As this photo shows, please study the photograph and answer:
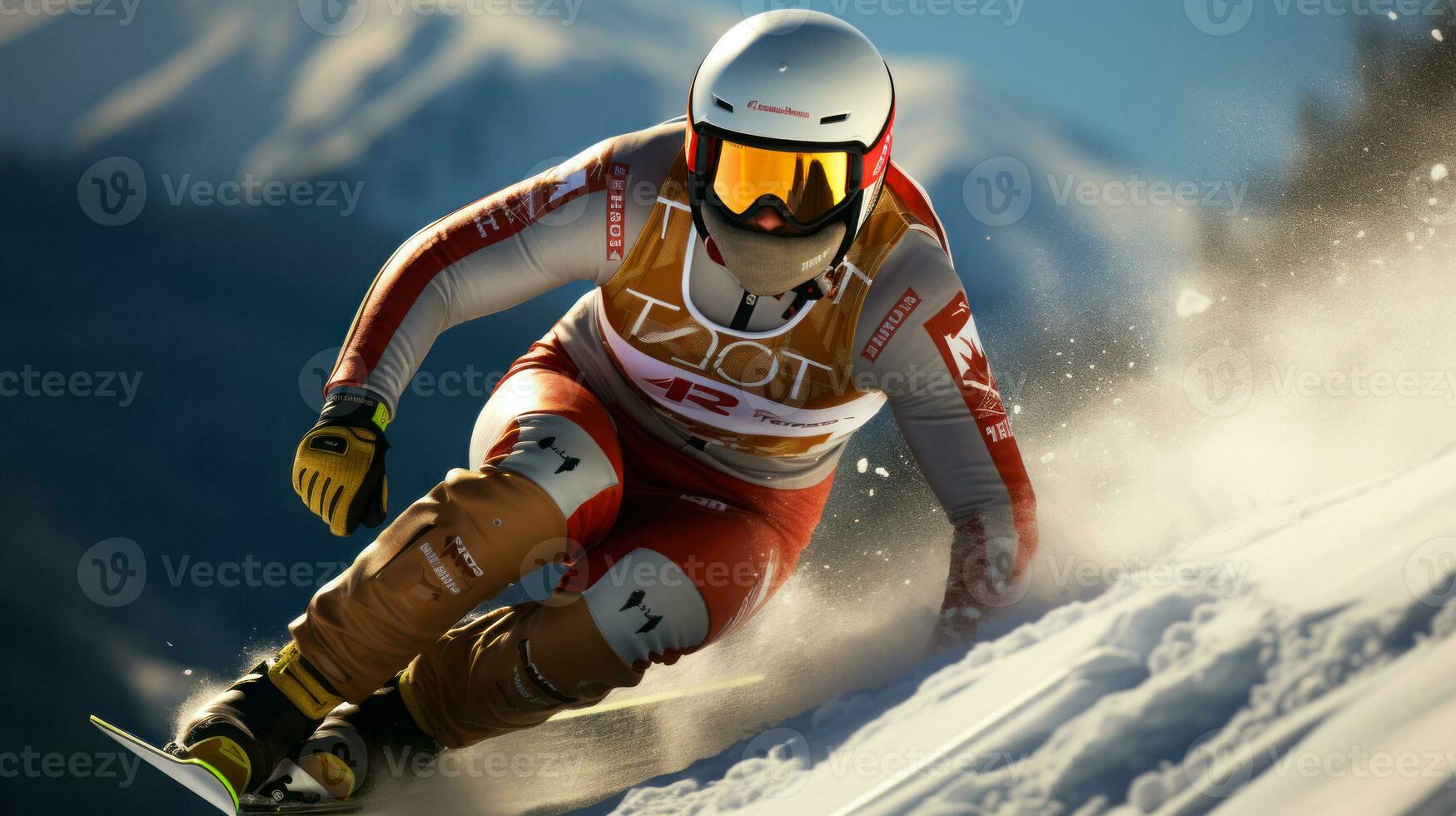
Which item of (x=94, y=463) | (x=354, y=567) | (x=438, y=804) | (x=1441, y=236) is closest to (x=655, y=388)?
(x=354, y=567)

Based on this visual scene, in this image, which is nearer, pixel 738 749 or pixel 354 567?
pixel 354 567

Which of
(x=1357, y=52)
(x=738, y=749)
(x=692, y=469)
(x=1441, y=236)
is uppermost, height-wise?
(x=1357, y=52)

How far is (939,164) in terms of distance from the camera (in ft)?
17.4

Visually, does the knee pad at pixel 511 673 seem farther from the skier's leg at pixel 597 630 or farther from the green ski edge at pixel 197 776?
the green ski edge at pixel 197 776

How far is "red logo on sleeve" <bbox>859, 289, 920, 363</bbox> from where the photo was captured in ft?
7.80

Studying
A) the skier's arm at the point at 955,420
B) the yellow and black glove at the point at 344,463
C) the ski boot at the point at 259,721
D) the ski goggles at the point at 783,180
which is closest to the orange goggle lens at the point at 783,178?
the ski goggles at the point at 783,180

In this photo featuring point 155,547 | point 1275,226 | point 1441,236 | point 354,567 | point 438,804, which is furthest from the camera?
point 1275,226

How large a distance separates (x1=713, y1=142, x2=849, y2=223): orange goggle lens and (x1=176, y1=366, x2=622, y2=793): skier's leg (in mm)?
586

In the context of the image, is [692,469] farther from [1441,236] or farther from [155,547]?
[1441,236]

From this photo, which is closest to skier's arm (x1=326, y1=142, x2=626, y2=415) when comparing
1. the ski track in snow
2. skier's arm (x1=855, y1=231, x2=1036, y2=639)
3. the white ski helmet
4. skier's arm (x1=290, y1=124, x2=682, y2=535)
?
skier's arm (x1=290, y1=124, x2=682, y2=535)

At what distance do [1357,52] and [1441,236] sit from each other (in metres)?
1.08

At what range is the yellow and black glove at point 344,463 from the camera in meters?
2.26

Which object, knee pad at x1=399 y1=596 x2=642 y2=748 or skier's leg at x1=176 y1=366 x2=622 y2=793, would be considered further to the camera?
knee pad at x1=399 y1=596 x2=642 y2=748

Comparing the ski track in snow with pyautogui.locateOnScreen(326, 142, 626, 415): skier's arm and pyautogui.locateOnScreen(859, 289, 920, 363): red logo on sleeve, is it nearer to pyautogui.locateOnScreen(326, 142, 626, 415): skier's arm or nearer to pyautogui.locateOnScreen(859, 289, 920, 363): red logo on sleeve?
pyautogui.locateOnScreen(859, 289, 920, 363): red logo on sleeve
